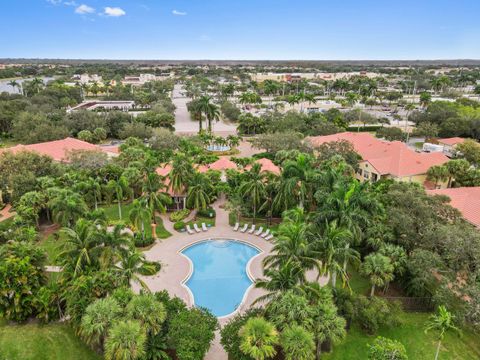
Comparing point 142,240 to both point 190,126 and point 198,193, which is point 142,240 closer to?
point 198,193

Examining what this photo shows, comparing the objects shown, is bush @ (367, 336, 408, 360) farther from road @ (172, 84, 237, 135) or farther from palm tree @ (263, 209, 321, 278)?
road @ (172, 84, 237, 135)

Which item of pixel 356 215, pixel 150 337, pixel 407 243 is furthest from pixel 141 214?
pixel 407 243

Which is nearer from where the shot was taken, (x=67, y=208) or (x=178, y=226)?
(x=67, y=208)

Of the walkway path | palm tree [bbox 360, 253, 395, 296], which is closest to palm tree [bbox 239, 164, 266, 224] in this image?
palm tree [bbox 360, 253, 395, 296]

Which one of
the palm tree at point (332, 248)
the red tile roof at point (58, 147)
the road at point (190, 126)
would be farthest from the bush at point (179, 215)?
the road at point (190, 126)

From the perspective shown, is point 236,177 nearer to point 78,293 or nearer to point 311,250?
point 311,250

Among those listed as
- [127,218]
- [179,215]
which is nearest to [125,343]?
[179,215]

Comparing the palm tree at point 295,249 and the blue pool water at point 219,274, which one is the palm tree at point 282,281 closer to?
the palm tree at point 295,249
